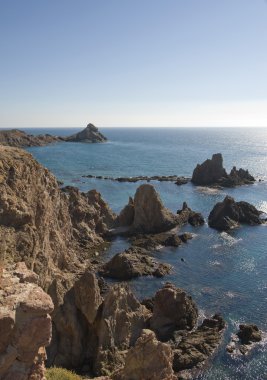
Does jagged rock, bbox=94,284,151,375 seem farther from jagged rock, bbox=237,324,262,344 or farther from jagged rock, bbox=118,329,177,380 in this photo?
jagged rock, bbox=237,324,262,344

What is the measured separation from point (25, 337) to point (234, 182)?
367 ft

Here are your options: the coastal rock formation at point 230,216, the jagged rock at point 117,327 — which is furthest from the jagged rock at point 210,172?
the jagged rock at point 117,327

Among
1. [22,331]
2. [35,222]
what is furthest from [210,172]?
[22,331]

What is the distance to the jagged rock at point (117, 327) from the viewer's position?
30141 mm

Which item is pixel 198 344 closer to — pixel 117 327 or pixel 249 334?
pixel 249 334

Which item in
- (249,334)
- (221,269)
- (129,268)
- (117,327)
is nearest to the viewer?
(117,327)

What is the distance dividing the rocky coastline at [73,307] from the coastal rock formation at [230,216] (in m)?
19.2

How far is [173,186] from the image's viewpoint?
120 meters

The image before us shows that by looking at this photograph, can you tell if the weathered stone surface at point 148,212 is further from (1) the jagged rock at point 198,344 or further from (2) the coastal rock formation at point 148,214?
(1) the jagged rock at point 198,344

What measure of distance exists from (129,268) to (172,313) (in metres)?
13.9

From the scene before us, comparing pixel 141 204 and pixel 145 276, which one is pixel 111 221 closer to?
pixel 141 204

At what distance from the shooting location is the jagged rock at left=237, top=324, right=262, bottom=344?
38.0m

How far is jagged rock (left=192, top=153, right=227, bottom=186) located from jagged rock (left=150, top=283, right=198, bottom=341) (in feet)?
275

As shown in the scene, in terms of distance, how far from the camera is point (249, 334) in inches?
1513
